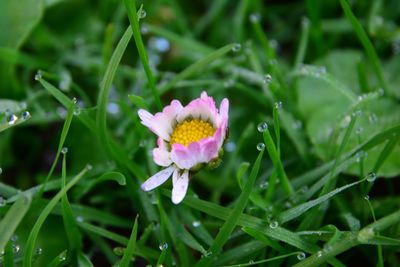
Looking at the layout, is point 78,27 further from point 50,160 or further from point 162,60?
point 50,160

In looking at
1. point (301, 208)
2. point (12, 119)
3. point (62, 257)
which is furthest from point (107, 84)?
point (301, 208)

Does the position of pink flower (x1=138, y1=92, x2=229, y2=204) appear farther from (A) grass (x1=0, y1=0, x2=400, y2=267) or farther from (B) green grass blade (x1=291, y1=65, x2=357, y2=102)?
(B) green grass blade (x1=291, y1=65, x2=357, y2=102)

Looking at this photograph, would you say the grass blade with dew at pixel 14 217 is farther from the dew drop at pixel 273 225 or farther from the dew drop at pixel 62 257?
the dew drop at pixel 273 225

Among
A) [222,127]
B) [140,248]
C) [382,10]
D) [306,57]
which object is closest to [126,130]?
[140,248]

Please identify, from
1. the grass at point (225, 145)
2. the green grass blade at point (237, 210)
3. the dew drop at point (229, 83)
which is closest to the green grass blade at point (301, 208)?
the grass at point (225, 145)

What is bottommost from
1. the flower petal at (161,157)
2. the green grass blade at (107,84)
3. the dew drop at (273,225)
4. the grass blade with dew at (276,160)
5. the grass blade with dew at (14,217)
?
the grass blade with dew at (14,217)

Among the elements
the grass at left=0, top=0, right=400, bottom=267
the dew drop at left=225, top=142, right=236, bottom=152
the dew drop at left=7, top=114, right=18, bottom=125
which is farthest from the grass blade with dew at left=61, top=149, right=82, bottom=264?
the dew drop at left=225, top=142, right=236, bottom=152

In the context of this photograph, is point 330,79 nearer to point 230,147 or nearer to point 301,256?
point 230,147
